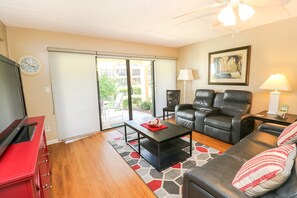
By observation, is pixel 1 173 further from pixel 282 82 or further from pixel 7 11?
pixel 282 82

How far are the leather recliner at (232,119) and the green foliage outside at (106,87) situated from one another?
2.34m

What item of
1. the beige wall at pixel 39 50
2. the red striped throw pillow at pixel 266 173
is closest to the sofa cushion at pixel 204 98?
the red striped throw pillow at pixel 266 173

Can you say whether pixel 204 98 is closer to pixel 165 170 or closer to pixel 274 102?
pixel 274 102

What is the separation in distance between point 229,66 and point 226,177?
117 inches

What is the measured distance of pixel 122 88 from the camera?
4.02 meters

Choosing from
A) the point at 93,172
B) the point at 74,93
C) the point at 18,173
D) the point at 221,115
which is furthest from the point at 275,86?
the point at 74,93

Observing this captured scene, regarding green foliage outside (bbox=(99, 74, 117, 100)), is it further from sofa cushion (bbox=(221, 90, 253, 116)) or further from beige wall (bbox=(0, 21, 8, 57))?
sofa cushion (bbox=(221, 90, 253, 116))

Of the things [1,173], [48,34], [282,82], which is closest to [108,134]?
[48,34]

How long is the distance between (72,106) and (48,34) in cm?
146

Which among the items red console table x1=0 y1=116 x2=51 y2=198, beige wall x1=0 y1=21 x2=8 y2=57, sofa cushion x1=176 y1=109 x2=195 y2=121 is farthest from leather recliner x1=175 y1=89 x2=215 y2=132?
beige wall x1=0 y1=21 x2=8 y2=57

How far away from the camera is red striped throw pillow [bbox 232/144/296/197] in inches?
34.5

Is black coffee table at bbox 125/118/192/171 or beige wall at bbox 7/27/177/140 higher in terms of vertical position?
beige wall at bbox 7/27/177/140

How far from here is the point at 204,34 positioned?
134 inches

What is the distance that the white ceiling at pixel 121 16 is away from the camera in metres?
1.93
